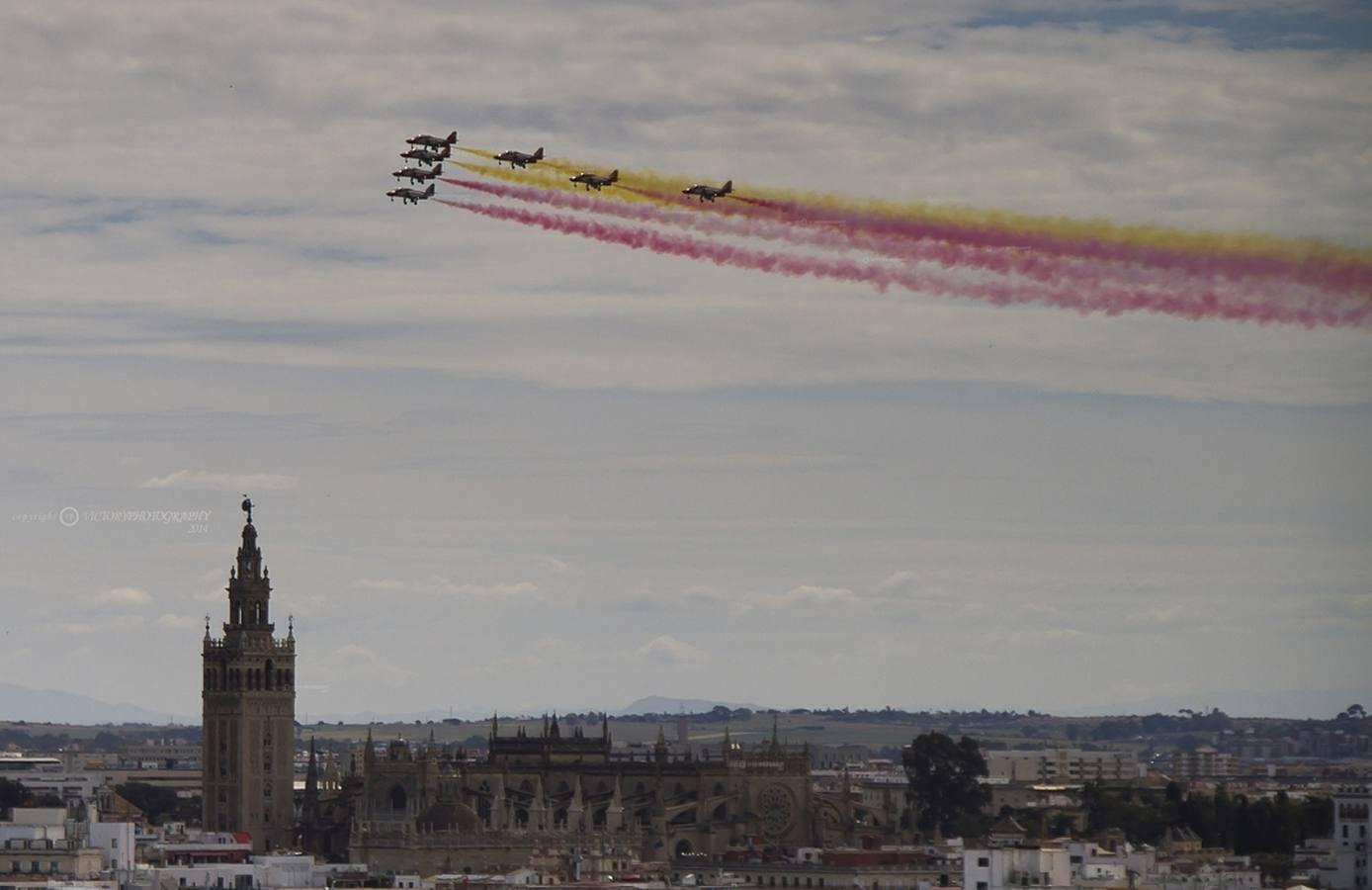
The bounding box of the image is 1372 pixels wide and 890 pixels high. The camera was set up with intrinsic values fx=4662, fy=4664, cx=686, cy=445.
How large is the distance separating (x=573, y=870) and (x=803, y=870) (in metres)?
10.0

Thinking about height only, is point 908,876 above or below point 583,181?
below

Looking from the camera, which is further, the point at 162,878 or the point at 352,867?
the point at 352,867

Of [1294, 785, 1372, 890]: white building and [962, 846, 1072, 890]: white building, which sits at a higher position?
[1294, 785, 1372, 890]: white building

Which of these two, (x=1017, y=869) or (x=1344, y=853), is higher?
(x=1344, y=853)

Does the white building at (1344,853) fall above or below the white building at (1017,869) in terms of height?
above

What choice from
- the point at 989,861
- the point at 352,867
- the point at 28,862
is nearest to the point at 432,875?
the point at 352,867

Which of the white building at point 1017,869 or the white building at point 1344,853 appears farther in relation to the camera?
the white building at point 1344,853

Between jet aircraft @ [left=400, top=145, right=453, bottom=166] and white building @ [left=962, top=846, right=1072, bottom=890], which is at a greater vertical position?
jet aircraft @ [left=400, top=145, right=453, bottom=166]

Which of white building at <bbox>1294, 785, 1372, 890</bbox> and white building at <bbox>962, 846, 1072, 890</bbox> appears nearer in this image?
white building at <bbox>962, 846, 1072, 890</bbox>

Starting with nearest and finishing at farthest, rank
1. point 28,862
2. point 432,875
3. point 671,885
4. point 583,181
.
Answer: point 583,181, point 28,862, point 671,885, point 432,875

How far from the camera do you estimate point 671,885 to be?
184 meters

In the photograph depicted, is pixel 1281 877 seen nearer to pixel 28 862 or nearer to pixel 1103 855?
pixel 1103 855

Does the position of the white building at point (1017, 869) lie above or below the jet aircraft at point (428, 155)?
below

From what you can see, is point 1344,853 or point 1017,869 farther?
point 1344,853
